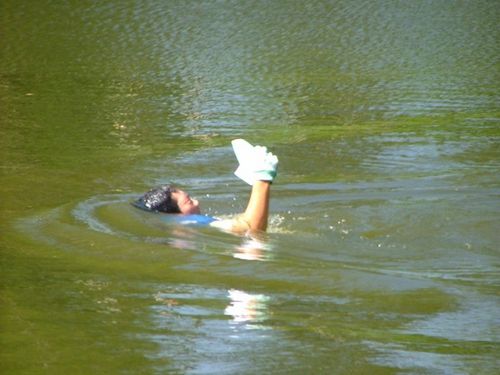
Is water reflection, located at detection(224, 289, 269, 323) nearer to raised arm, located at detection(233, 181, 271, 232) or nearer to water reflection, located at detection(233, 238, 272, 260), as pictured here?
water reflection, located at detection(233, 238, 272, 260)

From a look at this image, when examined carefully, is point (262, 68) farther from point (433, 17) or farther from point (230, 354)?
point (230, 354)

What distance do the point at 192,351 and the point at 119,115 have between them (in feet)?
27.9

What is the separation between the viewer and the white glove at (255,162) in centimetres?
848

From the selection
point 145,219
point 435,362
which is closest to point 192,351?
point 435,362

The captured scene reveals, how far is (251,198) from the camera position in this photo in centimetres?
853

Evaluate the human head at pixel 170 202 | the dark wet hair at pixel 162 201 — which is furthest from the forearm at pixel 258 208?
the dark wet hair at pixel 162 201

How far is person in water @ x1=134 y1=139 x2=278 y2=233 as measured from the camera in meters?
8.41

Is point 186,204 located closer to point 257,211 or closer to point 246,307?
point 257,211

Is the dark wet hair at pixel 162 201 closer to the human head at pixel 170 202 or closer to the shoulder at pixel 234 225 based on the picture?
the human head at pixel 170 202

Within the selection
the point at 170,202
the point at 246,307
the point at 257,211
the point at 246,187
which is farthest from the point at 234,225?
the point at 246,307

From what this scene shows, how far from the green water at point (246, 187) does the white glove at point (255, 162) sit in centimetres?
42

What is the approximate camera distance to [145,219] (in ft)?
28.5

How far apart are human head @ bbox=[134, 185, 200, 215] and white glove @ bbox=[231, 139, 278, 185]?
0.44 m

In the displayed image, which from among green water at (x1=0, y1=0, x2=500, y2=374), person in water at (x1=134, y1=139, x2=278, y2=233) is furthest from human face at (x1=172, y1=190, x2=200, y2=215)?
green water at (x1=0, y1=0, x2=500, y2=374)
